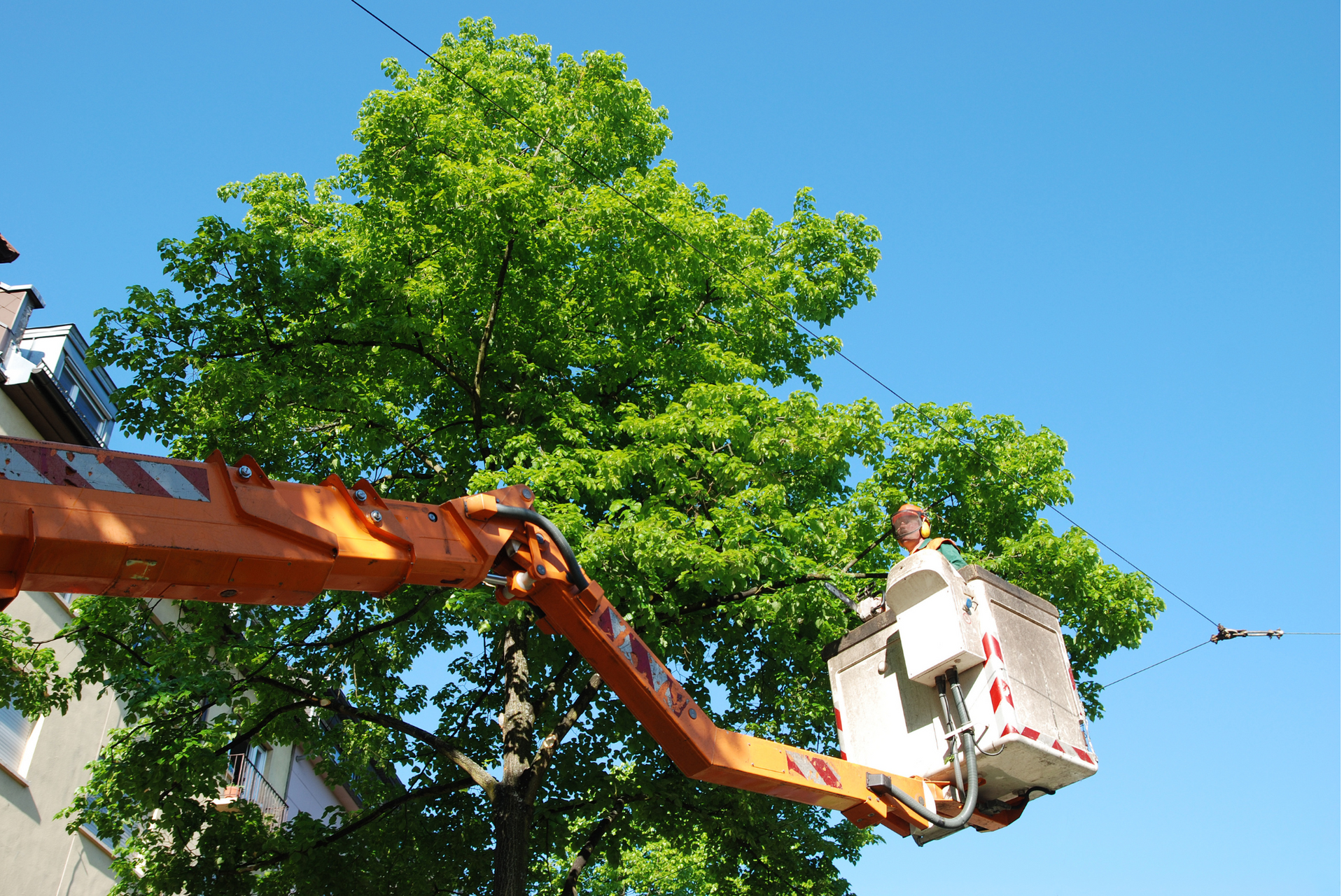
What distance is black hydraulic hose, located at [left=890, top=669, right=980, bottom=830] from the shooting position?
20.4ft

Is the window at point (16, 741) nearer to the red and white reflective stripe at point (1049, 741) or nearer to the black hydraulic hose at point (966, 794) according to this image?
the black hydraulic hose at point (966, 794)

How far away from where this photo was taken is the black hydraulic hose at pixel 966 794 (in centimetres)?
622

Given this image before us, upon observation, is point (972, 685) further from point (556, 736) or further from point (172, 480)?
point (556, 736)

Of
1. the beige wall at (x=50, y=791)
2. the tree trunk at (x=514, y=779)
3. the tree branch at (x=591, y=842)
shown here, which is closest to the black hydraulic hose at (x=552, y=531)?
the tree trunk at (x=514, y=779)

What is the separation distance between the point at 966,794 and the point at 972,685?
24.6 inches

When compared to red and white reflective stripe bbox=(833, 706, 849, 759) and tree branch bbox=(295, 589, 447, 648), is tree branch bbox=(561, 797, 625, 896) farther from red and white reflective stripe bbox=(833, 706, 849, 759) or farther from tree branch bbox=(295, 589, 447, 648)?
red and white reflective stripe bbox=(833, 706, 849, 759)

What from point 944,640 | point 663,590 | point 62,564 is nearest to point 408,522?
point 62,564

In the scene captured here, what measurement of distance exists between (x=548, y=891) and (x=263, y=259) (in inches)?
278

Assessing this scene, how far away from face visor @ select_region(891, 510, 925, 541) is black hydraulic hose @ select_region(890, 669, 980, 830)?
127cm

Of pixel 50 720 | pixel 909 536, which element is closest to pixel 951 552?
pixel 909 536

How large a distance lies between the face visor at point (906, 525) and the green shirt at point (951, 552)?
13cm

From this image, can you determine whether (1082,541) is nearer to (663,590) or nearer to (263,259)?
(663,590)

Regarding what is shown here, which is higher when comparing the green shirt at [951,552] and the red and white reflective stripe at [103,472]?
the green shirt at [951,552]

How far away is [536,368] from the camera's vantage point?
39.3 feet
